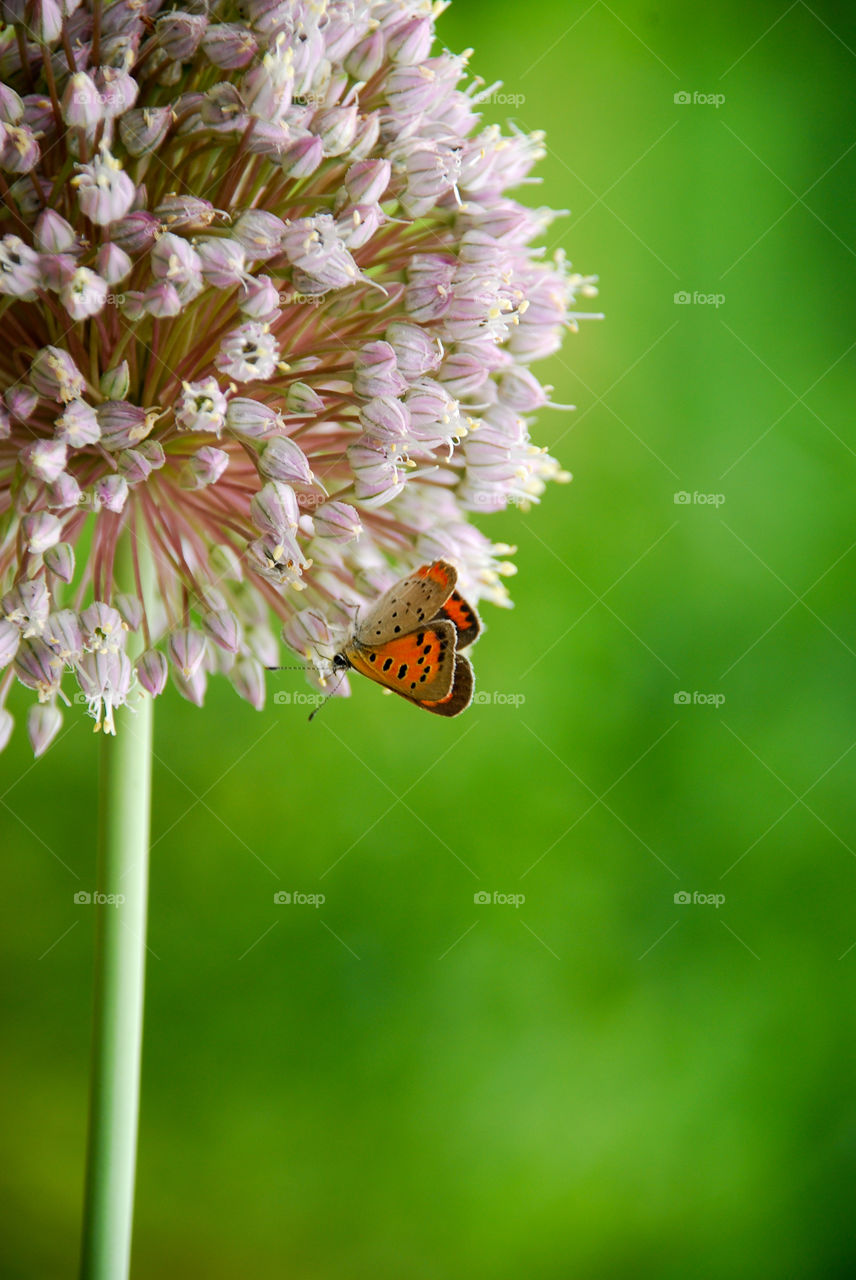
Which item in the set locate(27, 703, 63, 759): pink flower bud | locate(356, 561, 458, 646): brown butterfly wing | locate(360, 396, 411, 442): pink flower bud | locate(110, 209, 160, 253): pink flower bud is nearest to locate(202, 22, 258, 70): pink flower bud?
locate(110, 209, 160, 253): pink flower bud

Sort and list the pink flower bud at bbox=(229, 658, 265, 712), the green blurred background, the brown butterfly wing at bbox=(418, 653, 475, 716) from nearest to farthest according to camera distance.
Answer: the brown butterfly wing at bbox=(418, 653, 475, 716)
the pink flower bud at bbox=(229, 658, 265, 712)
the green blurred background

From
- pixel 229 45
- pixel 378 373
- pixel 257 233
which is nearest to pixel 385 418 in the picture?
pixel 378 373

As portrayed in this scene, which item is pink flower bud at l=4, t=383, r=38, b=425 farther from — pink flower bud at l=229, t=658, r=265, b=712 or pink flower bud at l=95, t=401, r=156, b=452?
pink flower bud at l=229, t=658, r=265, b=712

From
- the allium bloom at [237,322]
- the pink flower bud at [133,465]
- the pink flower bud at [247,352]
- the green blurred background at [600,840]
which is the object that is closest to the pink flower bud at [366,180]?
the allium bloom at [237,322]

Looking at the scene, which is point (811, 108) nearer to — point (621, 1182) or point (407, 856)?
point (407, 856)

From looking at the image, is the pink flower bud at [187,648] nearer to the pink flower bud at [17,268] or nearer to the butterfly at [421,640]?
the butterfly at [421,640]
